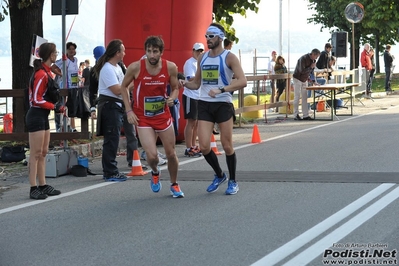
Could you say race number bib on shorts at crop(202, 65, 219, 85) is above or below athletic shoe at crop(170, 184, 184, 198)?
above

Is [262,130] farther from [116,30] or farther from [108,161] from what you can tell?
[108,161]

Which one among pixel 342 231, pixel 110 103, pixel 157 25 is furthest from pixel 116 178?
pixel 157 25

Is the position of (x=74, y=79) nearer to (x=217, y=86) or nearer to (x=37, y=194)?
(x=37, y=194)

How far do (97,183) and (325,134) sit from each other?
21.8 ft

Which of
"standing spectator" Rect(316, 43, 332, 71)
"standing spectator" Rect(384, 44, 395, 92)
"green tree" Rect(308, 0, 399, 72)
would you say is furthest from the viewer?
"green tree" Rect(308, 0, 399, 72)

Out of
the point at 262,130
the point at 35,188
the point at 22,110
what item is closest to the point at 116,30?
the point at 22,110

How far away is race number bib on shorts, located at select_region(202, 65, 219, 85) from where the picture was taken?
32.8ft

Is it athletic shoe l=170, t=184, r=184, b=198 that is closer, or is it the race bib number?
athletic shoe l=170, t=184, r=184, b=198

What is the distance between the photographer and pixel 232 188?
10078 mm

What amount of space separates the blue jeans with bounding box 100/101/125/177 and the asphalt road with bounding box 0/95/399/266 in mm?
259

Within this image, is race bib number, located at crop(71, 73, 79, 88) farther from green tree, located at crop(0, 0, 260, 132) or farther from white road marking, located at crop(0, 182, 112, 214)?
white road marking, located at crop(0, 182, 112, 214)

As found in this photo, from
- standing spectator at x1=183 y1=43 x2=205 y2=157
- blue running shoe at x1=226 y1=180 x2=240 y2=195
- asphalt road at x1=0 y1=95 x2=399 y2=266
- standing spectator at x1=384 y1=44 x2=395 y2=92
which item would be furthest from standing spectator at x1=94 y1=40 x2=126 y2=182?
standing spectator at x1=384 y1=44 x2=395 y2=92

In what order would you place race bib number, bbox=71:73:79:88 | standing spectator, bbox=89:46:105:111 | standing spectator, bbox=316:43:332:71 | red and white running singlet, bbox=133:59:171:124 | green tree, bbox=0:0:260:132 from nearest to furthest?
red and white running singlet, bbox=133:59:171:124 → standing spectator, bbox=89:46:105:111 → green tree, bbox=0:0:260:132 → race bib number, bbox=71:73:79:88 → standing spectator, bbox=316:43:332:71

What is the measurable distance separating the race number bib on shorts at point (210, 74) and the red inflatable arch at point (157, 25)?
5.92 metres
